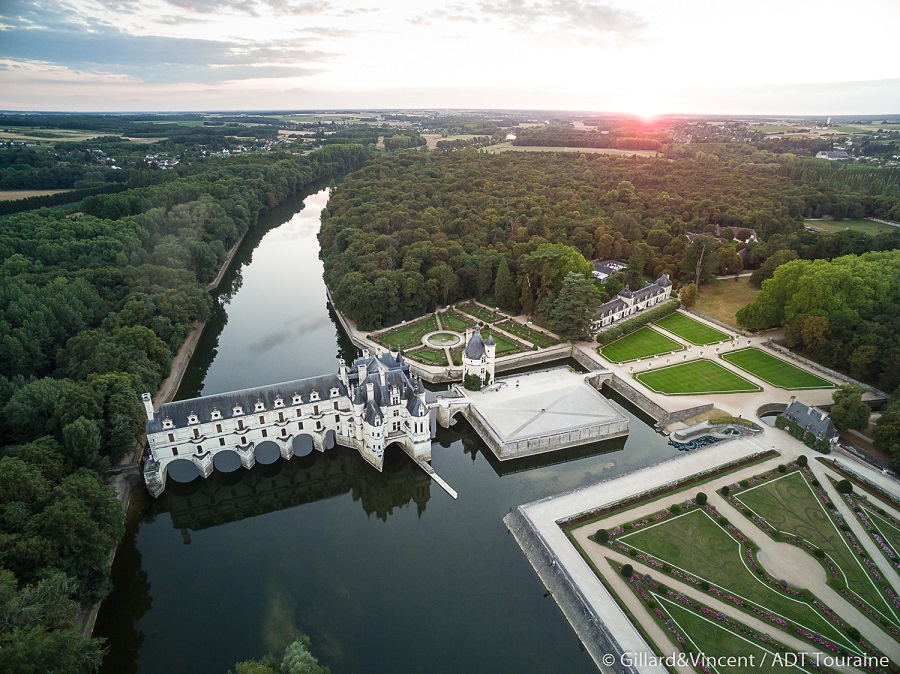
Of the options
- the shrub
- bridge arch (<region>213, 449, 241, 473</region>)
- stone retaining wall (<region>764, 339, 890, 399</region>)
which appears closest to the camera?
bridge arch (<region>213, 449, 241, 473</region>)

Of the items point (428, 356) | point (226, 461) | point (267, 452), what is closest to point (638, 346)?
point (428, 356)

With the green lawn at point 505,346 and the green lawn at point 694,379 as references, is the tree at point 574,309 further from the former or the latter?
the green lawn at point 694,379

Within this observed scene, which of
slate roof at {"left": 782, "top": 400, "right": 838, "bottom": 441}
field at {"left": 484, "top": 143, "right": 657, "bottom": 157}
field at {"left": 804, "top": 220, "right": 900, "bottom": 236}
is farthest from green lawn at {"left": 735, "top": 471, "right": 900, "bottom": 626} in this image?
field at {"left": 484, "top": 143, "right": 657, "bottom": 157}

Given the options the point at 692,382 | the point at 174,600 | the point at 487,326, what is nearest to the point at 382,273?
the point at 487,326

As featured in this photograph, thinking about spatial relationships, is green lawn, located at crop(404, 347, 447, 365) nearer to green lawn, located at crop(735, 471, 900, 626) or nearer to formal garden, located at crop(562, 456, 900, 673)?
formal garden, located at crop(562, 456, 900, 673)

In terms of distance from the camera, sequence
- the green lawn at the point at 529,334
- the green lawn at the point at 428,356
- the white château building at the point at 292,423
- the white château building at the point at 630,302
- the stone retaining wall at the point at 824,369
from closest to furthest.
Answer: the white château building at the point at 292,423
the stone retaining wall at the point at 824,369
the green lawn at the point at 428,356
the green lawn at the point at 529,334
the white château building at the point at 630,302

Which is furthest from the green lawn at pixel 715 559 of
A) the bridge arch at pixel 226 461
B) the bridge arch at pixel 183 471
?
the bridge arch at pixel 183 471

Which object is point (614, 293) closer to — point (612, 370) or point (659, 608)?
point (612, 370)
